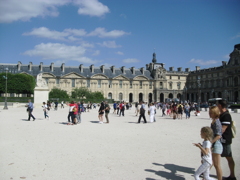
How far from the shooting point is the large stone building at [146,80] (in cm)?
6421

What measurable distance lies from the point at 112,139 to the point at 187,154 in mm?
3101

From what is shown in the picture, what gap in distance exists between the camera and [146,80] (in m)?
75.4

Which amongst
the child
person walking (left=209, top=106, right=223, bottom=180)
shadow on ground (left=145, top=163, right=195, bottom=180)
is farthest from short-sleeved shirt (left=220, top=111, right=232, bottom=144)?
shadow on ground (left=145, top=163, right=195, bottom=180)

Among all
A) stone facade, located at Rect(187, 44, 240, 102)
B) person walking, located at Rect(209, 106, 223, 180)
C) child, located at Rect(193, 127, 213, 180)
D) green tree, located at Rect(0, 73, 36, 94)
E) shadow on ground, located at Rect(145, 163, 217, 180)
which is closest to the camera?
child, located at Rect(193, 127, 213, 180)

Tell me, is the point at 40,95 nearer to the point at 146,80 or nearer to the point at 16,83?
the point at 16,83

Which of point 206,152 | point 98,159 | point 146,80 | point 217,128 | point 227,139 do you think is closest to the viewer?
point 206,152

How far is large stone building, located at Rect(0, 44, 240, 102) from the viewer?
64206mm

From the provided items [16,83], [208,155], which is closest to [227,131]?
[208,155]

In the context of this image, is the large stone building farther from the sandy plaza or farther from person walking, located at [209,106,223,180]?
person walking, located at [209,106,223,180]

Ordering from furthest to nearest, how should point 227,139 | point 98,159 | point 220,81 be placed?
1. point 220,81
2. point 98,159
3. point 227,139

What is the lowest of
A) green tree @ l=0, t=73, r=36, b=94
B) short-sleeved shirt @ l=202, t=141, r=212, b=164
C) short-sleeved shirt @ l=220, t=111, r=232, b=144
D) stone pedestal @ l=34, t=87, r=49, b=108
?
short-sleeved shirt @ l=202, t=141, r=212, b=164

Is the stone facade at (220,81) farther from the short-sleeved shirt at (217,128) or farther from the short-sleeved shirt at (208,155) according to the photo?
the short-sleeved shirt at (208,155)

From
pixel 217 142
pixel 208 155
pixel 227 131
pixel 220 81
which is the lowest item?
pixel 208 155

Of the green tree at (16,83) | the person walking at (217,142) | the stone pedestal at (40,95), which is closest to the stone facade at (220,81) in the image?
the stone pedestal at (40,95)
